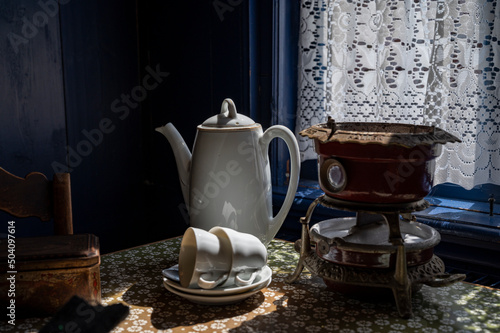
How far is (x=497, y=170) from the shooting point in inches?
59.7

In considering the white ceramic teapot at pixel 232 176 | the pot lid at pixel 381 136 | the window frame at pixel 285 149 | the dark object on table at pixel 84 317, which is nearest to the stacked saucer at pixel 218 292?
the dark object on table at pixel 84 317

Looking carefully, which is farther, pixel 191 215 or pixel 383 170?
pixel 191 215

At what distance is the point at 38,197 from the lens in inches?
48.7

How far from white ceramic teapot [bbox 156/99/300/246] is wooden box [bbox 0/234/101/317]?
1.01 feet

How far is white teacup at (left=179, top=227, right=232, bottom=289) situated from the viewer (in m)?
1.01

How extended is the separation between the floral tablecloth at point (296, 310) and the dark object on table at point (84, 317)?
19 millimetres

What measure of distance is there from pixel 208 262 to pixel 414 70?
97cm

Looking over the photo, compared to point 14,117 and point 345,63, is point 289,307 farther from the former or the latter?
point 14,117

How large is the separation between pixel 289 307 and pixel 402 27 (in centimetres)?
100

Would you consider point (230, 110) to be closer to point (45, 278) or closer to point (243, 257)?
point (243, 257)

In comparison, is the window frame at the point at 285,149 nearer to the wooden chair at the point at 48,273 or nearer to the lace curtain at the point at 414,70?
the lace curtain at the point at 414,70

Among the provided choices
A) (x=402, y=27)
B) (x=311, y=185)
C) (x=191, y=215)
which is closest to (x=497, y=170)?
(x=402, y=27)

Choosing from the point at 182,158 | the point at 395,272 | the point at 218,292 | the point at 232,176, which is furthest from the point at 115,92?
the point at 395,272

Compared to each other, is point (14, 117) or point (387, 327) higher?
point (14, 117)
